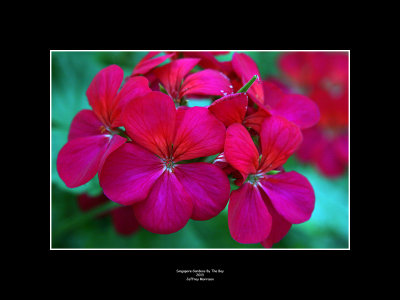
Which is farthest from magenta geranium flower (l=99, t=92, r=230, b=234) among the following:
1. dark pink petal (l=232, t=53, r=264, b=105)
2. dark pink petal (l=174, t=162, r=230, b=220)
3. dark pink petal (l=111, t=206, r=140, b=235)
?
dark pink petal (l=111, t=206, r=140, b=235)

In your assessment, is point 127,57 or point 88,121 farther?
point 127,57

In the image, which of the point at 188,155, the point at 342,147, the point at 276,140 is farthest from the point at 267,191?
the point at 342,147

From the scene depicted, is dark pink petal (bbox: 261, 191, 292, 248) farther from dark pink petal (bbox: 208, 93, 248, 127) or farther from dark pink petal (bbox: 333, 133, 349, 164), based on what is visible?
dark pink petal (bbox: 333, 133, 349, 164)

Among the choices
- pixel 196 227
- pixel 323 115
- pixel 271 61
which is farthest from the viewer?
pixel 271 61

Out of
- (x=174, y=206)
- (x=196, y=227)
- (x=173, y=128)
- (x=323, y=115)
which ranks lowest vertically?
(x=196, y=227)

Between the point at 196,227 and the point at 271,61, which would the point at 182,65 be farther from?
the point at 271,61

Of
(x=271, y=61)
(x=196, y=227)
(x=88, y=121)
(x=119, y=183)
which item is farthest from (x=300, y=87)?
(x=119, y=183)
